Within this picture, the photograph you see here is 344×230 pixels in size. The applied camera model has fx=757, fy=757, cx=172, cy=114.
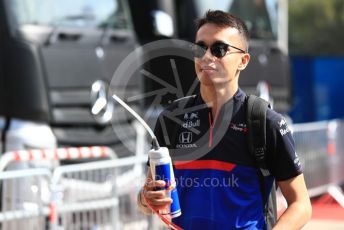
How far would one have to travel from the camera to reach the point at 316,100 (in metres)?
19.0

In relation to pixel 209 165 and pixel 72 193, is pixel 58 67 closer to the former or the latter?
pixel 72 193

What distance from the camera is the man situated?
3012 mm

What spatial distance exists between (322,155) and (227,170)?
9580 millimetres

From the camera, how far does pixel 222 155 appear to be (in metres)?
3.04

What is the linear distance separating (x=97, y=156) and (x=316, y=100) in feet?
37.7

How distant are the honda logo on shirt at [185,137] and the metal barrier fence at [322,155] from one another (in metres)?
8.45

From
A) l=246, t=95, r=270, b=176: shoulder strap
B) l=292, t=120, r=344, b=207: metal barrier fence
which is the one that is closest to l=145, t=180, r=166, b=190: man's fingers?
l=246, t=95, r=270, b=176: shoulder strap

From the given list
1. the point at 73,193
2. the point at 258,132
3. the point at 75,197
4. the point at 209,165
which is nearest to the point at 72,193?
the point at 73,193

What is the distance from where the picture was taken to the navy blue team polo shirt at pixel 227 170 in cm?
301

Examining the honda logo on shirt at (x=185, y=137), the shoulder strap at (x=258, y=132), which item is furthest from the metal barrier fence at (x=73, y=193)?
the shoulder strap at (x=258, y=132)

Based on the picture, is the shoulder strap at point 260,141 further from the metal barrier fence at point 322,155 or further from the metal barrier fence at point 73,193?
the metal barrier fence at point 322,155

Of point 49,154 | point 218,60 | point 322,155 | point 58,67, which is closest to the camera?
point 218,60

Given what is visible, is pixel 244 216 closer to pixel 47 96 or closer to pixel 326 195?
pixel 47 96

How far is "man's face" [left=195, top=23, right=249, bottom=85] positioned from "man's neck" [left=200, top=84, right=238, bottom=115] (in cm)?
3
